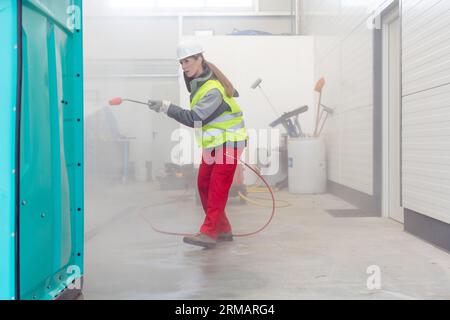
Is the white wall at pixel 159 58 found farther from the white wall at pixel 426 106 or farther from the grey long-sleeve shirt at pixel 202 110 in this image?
the white wall at pixel 426 106

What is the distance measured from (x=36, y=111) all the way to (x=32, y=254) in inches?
19.6

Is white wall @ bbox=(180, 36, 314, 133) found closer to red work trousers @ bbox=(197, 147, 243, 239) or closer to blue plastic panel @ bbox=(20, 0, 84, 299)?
red work trousers @ bbox=(197, 147, 243, 239)

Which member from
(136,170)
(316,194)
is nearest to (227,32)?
(136,170)

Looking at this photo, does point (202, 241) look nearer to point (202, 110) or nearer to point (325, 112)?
point (202, 110)

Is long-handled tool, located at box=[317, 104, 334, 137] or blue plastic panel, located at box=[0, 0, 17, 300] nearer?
blue plastic panel, located at box=[0, 0, 17, 300]

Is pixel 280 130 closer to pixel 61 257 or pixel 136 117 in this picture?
pixel 136 117

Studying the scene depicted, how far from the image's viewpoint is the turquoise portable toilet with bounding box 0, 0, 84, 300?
141cm

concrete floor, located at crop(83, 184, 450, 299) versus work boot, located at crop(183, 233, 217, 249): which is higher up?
work boot, located at crop(183, 233, 217, 249)

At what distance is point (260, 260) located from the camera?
274 centimetres

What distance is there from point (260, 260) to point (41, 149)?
5.07 ft

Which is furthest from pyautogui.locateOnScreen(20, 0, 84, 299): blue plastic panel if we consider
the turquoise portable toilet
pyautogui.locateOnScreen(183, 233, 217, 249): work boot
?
pyautogui.locateOnScreen(183, 233, 217, 249): work boot

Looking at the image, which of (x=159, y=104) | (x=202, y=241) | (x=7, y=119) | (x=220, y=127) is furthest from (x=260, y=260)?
(x=7, y=119)

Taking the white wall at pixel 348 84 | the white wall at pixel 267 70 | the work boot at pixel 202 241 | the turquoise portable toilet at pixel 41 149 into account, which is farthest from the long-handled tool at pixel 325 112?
the turquoise portable toilet at pixel 41 149

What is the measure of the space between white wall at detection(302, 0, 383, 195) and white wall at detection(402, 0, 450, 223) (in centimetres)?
105
